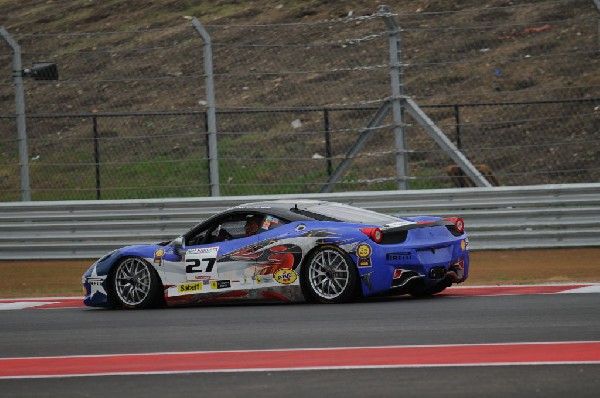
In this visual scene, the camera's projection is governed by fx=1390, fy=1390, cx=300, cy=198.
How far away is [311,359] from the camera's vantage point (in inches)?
355

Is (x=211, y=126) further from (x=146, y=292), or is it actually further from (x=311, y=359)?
(x=311, y=359)

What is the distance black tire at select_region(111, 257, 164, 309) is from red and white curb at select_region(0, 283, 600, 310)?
3.37 ft

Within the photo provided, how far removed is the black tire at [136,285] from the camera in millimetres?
13562

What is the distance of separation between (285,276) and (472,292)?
2.02 metres

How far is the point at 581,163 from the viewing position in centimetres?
2353

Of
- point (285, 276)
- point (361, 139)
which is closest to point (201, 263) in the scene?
point (285, 276)

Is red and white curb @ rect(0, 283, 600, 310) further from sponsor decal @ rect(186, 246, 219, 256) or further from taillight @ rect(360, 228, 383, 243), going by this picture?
sponsor decal @ rect(186, 246, 219, 256)

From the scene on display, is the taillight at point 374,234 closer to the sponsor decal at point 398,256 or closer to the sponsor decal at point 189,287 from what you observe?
the sponsor decal at point 398,256

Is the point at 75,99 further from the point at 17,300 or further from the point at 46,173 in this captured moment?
the point at 17,300

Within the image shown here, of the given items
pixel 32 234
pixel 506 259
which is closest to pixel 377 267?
pixel 506 259

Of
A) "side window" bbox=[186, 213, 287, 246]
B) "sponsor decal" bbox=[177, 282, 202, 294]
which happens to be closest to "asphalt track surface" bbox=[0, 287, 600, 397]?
"sponsor decal" bbox=[177, 282, 202, 294]

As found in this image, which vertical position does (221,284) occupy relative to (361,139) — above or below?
below

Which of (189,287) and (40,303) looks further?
(40,303)

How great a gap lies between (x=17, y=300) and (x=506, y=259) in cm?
582
